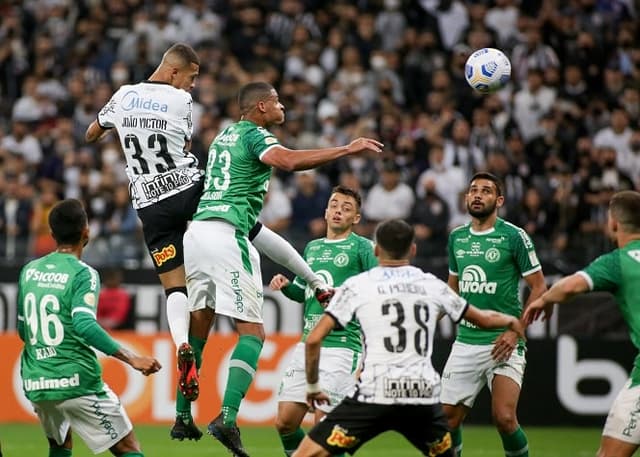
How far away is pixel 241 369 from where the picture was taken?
9984 mm

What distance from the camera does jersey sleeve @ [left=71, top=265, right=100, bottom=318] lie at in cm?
891

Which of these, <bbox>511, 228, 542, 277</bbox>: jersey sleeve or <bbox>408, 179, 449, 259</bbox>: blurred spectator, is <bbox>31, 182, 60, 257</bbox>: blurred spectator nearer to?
<bbox>408, 179, 449, 259</bbox>: blurred spectator

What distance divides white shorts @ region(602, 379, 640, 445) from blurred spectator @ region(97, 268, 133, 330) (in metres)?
10.3

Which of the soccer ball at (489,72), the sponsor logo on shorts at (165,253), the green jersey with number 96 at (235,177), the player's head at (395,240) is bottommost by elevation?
the sponsor logo on shorts at (165,253)

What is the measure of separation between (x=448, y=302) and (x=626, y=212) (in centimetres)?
150

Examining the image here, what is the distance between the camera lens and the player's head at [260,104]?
10.2 metres

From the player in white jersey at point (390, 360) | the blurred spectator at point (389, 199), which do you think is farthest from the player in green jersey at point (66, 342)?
the blurred spectator at point (389, 199)

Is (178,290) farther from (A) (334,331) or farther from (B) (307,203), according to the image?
(B) (307,203)

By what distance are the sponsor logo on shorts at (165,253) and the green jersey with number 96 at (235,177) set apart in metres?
0.40

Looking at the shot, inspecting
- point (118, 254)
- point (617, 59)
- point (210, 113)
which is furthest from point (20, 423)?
point (617, 59)

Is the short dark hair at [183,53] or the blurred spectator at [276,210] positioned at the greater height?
the short dark hair at [183,53]

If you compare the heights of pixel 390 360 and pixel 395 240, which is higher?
pixel 395 240

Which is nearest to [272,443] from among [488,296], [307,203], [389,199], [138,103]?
[488,296]

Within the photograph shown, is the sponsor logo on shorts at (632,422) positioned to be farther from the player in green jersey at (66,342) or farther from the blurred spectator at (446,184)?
the blurred spectator at (446,184)
